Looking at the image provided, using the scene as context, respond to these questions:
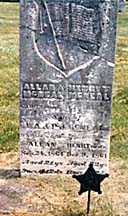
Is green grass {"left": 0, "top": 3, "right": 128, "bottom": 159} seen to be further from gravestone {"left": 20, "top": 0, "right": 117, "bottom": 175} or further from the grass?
gravestone {"left": 20, "top": 0, "right": 117, "bottom": 175}

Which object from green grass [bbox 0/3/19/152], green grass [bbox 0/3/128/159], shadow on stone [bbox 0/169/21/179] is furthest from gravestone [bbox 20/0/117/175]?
green grass [bbox 0/3/19/152]

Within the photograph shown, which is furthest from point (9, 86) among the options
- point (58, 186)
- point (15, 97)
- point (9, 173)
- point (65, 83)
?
point (65, 83)

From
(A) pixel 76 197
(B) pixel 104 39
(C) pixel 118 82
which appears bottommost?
(C) pixel 118 82

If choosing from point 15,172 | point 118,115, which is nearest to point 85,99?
point 15,172

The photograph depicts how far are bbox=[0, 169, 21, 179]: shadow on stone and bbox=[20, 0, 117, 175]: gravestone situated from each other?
19cm

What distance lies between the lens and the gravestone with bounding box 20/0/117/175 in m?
6.53

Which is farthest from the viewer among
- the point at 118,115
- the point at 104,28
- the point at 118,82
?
the point at 118,82

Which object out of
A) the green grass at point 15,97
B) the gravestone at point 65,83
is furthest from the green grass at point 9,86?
the gravestone at point 65,83

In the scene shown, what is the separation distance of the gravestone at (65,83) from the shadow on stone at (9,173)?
0.62 ft

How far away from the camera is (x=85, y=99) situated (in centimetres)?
684

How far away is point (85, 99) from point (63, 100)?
228mm

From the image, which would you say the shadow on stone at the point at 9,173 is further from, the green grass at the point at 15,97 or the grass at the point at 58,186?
the green grass at the point at 15,97

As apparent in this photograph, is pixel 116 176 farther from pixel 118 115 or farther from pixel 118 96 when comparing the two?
pixel 118 96

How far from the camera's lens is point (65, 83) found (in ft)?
22.2
